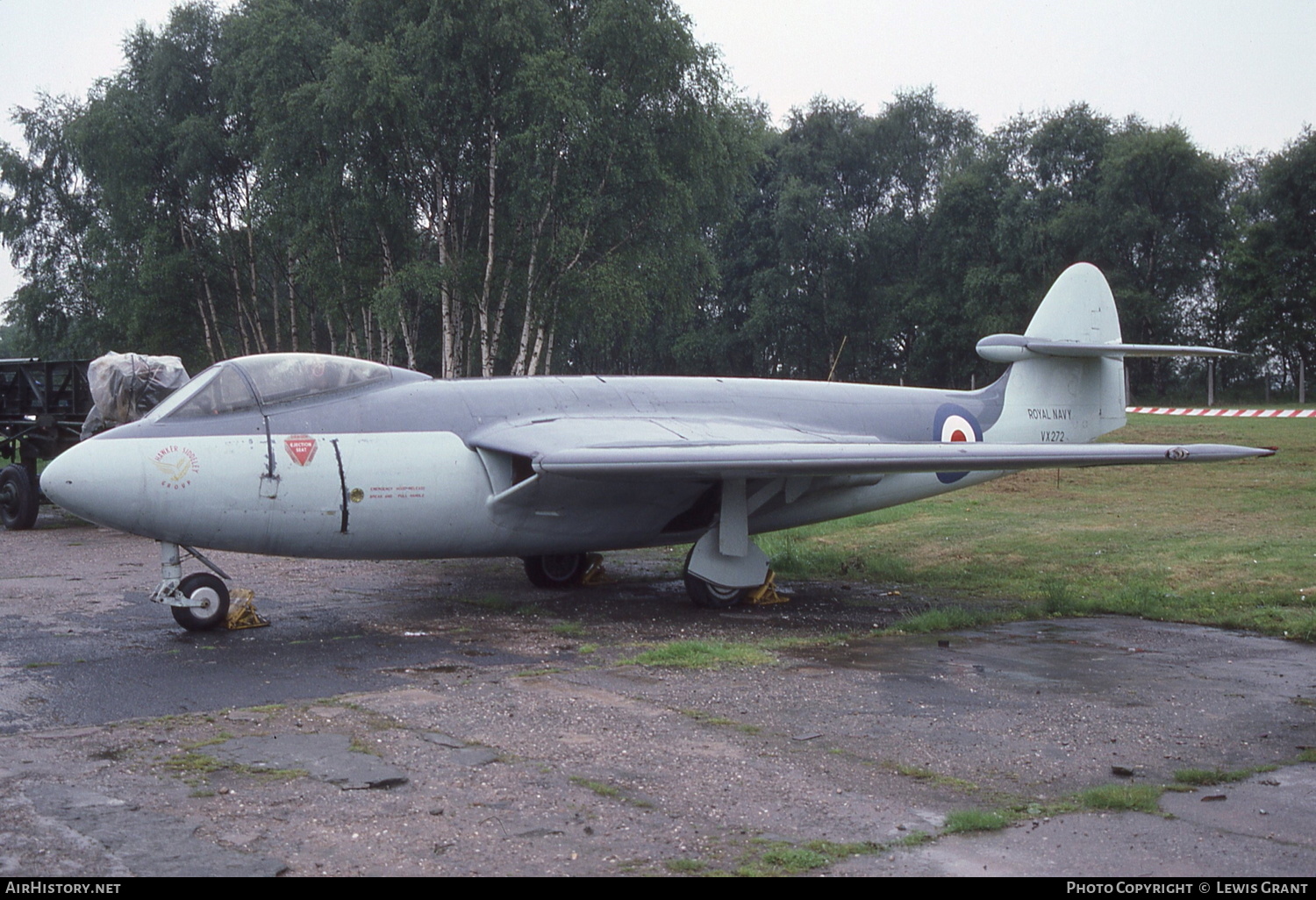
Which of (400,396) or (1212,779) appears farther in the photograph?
(400,396)

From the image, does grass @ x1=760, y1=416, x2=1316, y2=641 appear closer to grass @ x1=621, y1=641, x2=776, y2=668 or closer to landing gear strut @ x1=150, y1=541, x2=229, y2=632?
grass @ x1=621, y1=641, x2=776, y2=668

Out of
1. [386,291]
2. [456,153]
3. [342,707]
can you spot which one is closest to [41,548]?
[342,707]

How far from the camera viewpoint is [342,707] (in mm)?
6426

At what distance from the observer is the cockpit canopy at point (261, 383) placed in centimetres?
916

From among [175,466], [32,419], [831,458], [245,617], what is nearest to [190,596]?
[245,617]

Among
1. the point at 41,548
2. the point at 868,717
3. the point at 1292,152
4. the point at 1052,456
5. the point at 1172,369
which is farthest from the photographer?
the point at 1172,369

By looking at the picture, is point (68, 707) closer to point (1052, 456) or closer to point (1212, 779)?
point (1212, 779)

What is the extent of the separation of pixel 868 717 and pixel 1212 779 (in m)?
1.77

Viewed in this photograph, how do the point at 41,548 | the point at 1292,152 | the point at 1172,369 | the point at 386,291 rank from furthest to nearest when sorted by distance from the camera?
the point at 1172,369 < the point at 1292,152 < the point at 386,291 < the point at 41,548

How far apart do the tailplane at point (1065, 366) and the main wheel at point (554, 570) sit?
524 centimetres

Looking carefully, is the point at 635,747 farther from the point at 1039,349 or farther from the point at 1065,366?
the point at 1065,366

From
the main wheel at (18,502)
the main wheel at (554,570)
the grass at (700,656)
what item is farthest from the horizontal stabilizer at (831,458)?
the main wheel at (18,502)

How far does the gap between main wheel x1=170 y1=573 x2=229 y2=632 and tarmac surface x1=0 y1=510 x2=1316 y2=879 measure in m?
0.20

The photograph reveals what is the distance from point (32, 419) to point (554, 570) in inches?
433
